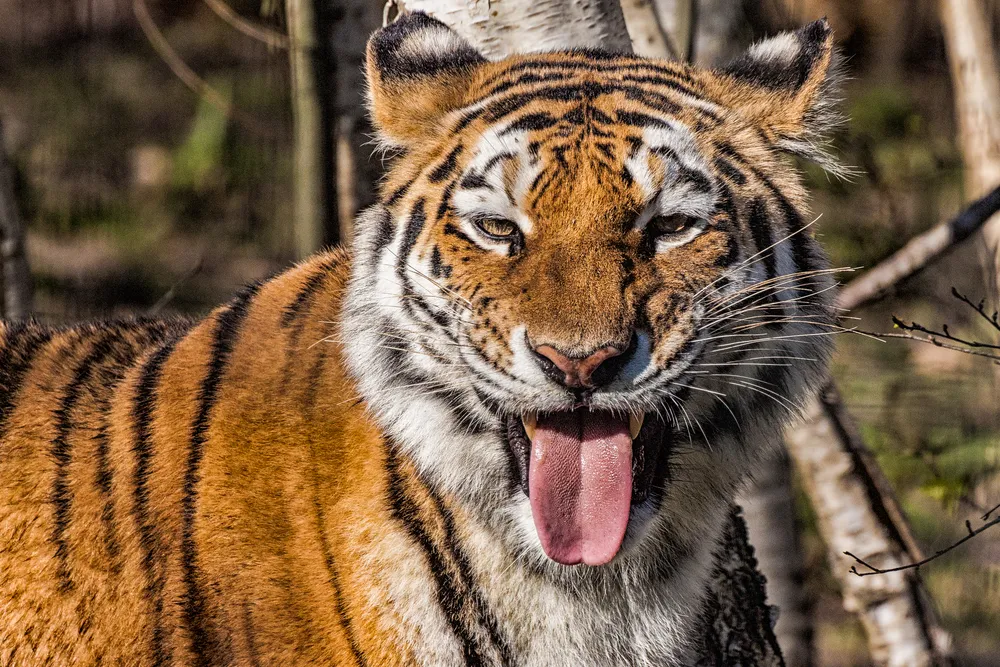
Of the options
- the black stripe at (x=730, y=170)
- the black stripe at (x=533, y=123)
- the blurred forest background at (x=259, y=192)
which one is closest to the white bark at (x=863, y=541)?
the blurred forest background at (x=259, y=192)

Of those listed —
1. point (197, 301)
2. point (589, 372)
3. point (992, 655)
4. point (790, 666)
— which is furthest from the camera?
point (197, 301)

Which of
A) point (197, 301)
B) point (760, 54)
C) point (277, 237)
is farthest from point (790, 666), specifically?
point (277, 237)

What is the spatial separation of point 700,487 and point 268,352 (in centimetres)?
100

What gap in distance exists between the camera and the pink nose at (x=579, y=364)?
1950 mm

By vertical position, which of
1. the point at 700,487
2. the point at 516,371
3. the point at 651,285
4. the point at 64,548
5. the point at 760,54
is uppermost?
the point at 760,54

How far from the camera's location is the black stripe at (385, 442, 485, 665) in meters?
2.26

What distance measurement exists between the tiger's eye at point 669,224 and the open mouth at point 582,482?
360mm

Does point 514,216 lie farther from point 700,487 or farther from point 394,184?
point 700,487

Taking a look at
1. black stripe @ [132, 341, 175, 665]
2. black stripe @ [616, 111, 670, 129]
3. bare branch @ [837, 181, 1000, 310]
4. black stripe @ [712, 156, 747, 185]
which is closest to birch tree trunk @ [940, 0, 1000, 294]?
bare branch @ [837, 181, 1000, 310]

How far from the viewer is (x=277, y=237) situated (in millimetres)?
9656

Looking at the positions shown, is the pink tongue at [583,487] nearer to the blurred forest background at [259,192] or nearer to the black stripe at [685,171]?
the black stripe at [685,171]

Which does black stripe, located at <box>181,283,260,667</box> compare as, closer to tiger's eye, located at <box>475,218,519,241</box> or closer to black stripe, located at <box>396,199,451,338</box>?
black stripe, located at <box>396,199,451,338</box>

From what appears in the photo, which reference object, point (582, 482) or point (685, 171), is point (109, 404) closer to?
point (582, 482)

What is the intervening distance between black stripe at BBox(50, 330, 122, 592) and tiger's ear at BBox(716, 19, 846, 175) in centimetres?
159
